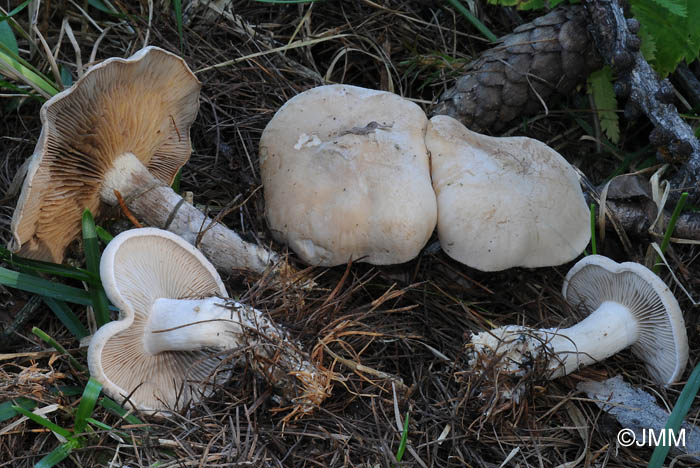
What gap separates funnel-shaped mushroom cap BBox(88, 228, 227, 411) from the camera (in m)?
2.26

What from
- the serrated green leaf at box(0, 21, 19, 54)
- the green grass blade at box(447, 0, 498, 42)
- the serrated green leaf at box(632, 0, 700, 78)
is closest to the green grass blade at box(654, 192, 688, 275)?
the serrated green leaf at box(632, 0, 700, 78)

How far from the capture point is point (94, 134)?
2.48 metres

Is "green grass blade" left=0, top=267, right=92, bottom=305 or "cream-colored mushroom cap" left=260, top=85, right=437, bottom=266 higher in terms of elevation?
"cream-colored mushroom cap" left=260, top=85, right=437, bottom=266

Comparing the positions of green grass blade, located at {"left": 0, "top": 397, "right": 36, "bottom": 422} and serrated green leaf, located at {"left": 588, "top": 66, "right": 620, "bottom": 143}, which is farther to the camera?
serrated green leaf, located at {"left": 588, "top": 66, "right": 620, "bottom": 143}

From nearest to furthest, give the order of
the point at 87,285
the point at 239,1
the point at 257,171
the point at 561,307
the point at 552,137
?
the point at 87,285, the point at 561,307, the point at 257,171, the point at 552,137, the point at 239,1

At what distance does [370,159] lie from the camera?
2.60 m

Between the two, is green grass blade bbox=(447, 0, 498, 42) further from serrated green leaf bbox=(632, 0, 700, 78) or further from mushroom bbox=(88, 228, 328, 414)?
mushroom bbox=(88, 228, 328, 414)

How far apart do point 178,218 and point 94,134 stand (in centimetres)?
53

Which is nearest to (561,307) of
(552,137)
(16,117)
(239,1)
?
(552,137)

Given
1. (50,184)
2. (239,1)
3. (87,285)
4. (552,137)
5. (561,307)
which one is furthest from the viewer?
(239,1)

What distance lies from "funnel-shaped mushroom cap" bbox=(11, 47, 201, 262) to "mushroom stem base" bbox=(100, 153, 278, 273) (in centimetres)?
8

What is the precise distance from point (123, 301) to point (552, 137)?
2386 mm

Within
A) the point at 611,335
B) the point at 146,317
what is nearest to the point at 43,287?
the point at 146,317

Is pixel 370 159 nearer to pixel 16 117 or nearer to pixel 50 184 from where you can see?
pixel 50 184
